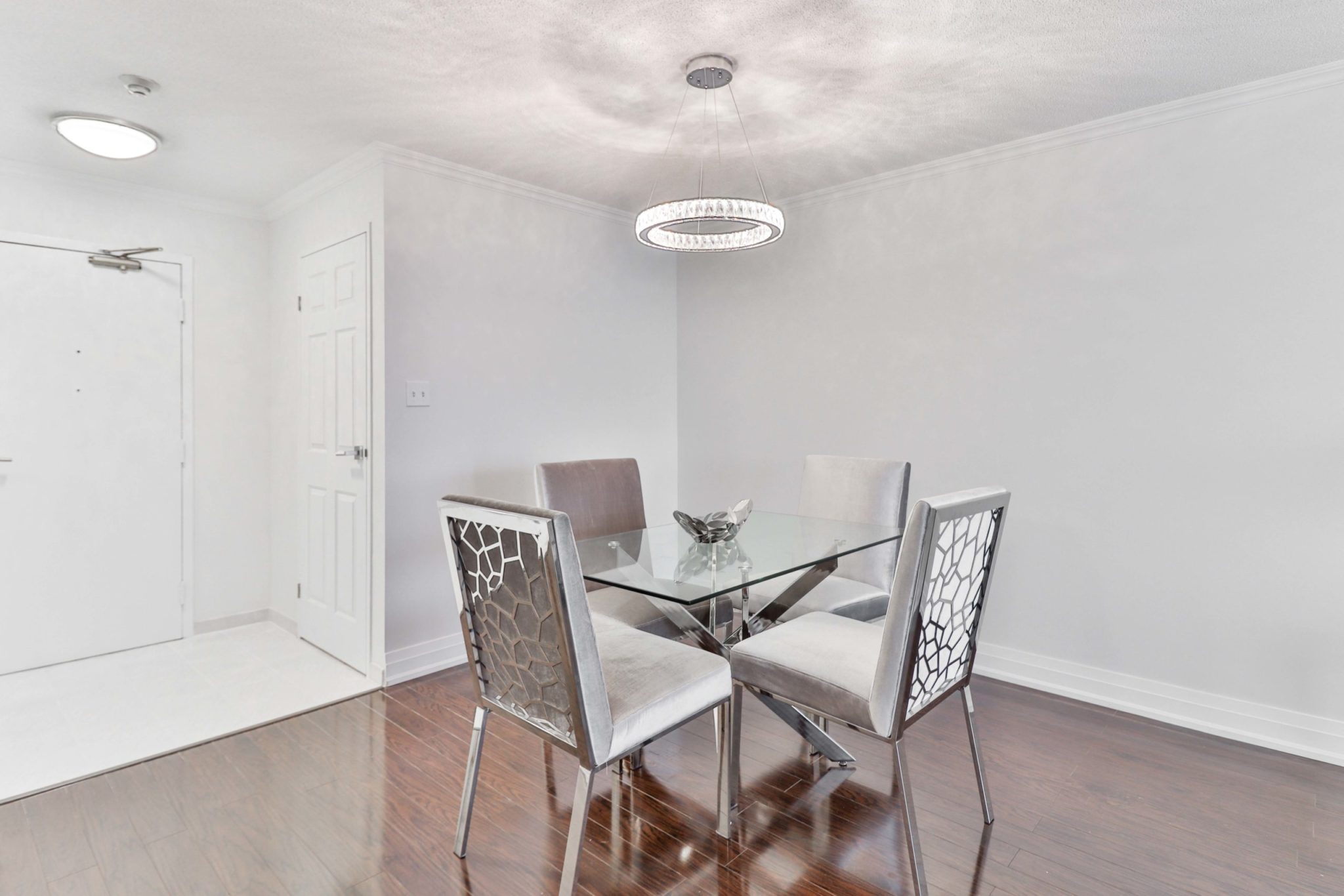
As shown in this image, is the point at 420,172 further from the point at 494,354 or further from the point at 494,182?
the point at 494,354

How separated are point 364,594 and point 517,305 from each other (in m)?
1.57

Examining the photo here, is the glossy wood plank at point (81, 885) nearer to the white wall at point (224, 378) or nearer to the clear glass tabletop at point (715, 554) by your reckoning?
the clear glass tabletop at point (715, 554)

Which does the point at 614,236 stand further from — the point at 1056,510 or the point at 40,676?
the point at 40,676

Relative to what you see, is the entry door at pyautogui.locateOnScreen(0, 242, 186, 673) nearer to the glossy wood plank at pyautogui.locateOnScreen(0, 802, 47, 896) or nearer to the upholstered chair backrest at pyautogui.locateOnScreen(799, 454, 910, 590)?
the glossy wood plank at pyautogui.locateOnScreen(0, 802, 47, 896)

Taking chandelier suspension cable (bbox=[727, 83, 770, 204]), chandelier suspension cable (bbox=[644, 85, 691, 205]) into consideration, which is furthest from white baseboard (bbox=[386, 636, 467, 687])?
chandelier suspension cable (bbox=[727, 83, 770, 204])

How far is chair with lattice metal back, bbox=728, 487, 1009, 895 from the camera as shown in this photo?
1601 mm

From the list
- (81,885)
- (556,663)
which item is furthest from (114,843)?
(556,663)

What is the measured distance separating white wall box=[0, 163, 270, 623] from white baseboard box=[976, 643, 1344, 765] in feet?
12.9

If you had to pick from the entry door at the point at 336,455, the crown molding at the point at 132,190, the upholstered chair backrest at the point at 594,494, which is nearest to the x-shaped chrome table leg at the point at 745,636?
the upholstered chair backrest at the point at 594,494

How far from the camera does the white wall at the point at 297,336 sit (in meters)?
3.05

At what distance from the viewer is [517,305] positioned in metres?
3.54

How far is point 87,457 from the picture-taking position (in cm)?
338

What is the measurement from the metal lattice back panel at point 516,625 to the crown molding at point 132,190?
10.2 ft

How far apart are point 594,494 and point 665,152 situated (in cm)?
155
